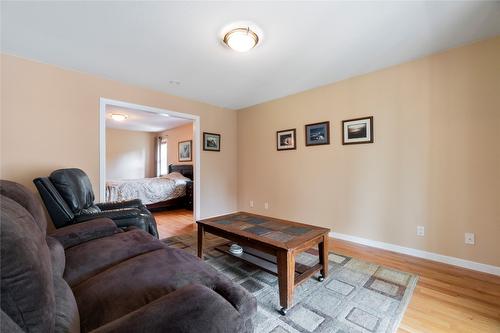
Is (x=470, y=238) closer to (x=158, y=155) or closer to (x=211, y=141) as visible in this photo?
(x=211, y=141)

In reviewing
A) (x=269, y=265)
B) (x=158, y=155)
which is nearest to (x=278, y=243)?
(x=269, y=265)

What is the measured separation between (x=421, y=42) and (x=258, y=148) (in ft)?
9.00

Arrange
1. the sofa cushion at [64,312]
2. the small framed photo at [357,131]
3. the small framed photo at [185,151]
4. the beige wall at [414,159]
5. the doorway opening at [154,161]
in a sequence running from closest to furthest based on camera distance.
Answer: the sofa cushion at [64,312] → the beige wall at [414,159] → the small framed photo at [357,131] → the doorway opening at [154,161] → the small framed photo at [185,151]

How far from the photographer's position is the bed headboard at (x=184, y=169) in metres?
5.89

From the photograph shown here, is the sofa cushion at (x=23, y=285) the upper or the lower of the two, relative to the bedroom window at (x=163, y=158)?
lower

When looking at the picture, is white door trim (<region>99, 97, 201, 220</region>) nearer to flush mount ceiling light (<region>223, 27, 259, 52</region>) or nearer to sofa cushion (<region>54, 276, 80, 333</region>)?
flush mount ceiling light (<region>223, 27, 259, 52</region>)

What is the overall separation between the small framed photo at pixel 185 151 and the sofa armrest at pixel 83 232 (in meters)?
4.47

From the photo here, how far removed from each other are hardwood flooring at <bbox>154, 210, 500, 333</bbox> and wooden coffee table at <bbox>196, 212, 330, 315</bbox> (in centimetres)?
69

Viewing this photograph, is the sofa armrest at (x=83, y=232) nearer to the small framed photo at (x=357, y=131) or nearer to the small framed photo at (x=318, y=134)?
the small framed photo at (x=318, y=134)

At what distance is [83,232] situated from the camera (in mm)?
1590

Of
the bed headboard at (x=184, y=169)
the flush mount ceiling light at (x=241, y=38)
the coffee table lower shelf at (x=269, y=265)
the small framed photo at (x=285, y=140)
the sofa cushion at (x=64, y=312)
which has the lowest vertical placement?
the coffee table lower shelf at (x=269, y=265)

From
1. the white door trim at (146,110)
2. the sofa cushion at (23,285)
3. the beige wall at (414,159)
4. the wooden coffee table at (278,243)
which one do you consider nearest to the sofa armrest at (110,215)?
the wooden coffee table at (278,243)

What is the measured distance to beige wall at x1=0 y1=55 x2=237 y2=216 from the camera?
2352 millimetres

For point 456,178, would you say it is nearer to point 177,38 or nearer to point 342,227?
point 342,227
